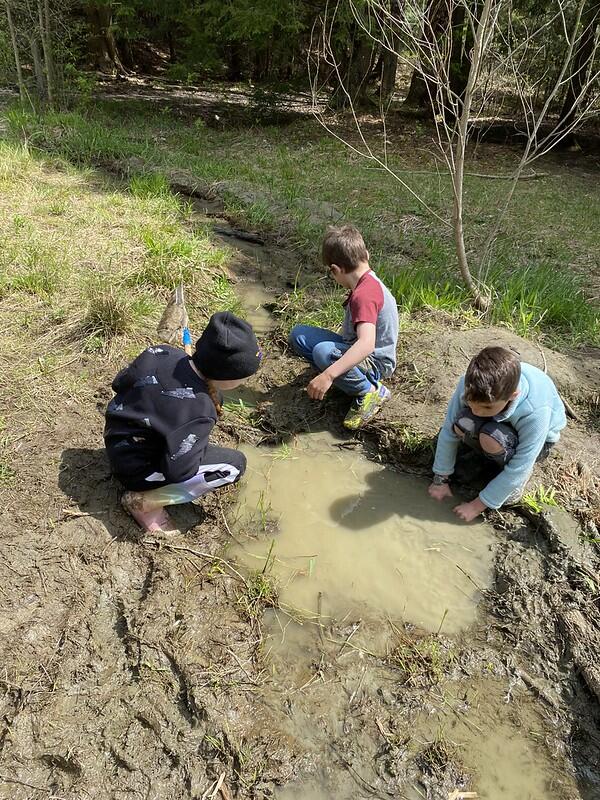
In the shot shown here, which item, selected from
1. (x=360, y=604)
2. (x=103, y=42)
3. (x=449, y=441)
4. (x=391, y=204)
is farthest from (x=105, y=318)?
(x=103, y=42)

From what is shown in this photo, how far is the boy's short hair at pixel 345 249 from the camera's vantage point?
2928 mm

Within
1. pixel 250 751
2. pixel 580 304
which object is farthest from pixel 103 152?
pixel 250 751

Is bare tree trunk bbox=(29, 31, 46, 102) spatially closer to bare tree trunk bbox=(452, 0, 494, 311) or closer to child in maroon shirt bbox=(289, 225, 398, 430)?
bare tree trunk bbox=(452, 0, 494, 311)

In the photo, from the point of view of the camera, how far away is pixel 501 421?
8.20 feet

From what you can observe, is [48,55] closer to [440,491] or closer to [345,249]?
[345,249]

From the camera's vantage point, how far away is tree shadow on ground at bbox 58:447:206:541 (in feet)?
8.13

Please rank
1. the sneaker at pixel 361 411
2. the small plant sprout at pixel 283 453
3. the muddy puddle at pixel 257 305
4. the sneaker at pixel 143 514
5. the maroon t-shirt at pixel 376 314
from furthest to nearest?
the muddy puddle at pixel 257 305
the sneaker at pixel 361 411
the small plant sprout at pixel 283 453
the maroon t-shirt at pixel 376 314
the sneaker at pixel 143 514

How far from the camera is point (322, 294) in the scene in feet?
14.6

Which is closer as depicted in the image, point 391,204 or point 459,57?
point 391,204

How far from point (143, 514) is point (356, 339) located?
4.90 feet

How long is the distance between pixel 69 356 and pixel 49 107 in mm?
7378

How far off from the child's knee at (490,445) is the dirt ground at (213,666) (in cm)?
36

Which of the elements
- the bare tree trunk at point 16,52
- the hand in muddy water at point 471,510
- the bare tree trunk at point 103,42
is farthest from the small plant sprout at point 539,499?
the bare tree trunk at point 103,42

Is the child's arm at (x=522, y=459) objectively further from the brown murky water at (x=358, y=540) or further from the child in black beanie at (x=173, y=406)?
the child in black beanie at (x=173, y=406)
